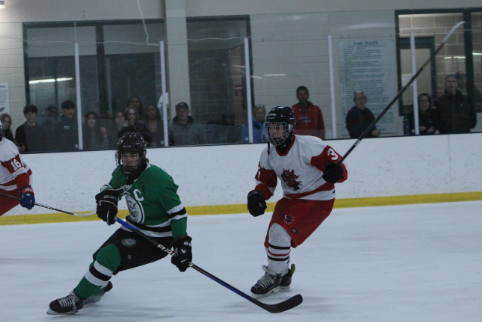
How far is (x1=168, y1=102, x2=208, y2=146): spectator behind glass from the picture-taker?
6109mm

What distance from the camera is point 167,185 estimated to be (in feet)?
8.33

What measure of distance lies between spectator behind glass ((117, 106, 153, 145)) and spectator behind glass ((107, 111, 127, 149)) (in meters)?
0.04

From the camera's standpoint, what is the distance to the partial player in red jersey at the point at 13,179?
3.88 metres

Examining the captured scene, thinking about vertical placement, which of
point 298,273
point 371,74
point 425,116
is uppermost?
point 371,74

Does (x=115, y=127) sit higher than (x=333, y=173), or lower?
higher

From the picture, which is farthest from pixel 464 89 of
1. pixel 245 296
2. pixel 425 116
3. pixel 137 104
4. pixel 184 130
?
pixel 245 296

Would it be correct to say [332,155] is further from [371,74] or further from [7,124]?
[7,124]

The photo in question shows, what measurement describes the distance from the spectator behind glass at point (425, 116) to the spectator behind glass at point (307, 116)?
3.00 feet

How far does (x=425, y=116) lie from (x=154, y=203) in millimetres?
4384

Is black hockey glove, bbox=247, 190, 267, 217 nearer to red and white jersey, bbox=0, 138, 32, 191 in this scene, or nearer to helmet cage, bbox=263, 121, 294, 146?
helmet cage, bbox=263, 121, 294, 146

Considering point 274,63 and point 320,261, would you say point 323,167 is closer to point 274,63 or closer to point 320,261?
point 320,261

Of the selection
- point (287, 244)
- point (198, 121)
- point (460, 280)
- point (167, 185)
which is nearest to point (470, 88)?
point (198, 121)

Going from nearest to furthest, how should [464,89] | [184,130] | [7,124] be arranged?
1. [7,124]
2. [184,130]
3. [464,89]

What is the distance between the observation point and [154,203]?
2594 millimetres
